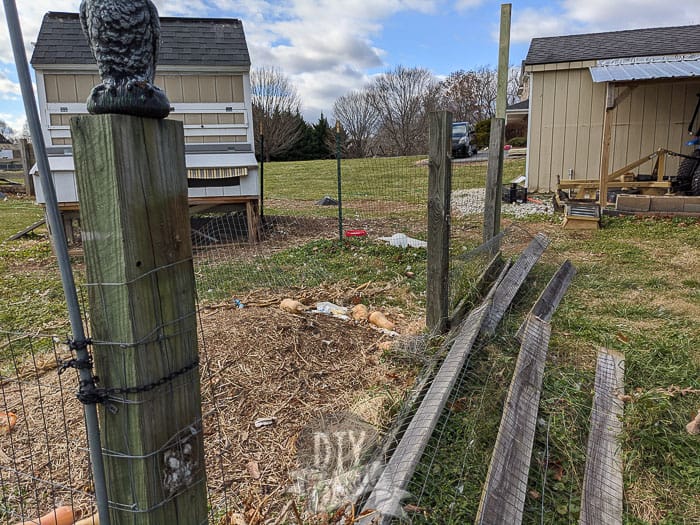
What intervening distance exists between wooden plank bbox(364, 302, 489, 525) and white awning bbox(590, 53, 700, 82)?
28.6 ft

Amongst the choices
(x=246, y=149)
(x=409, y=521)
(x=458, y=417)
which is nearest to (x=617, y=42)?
(x=246, y=149)

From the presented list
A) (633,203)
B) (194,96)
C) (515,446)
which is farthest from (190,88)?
(633,203)

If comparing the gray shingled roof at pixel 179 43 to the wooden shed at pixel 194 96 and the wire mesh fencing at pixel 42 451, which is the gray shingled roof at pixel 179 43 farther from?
the wire mesh fencing at pixel 42 451

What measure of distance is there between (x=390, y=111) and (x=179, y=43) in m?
31.3

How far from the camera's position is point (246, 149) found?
8672 mm

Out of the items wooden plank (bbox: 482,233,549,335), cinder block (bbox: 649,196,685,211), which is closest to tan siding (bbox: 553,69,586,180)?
cinder block (bbox: 649,196,685,211)

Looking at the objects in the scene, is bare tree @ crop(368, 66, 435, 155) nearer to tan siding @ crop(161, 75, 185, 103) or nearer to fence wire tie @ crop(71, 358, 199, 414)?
tan siding @ crop(161, 75, 185, 103)

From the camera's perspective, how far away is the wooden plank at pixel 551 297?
12.6 feet

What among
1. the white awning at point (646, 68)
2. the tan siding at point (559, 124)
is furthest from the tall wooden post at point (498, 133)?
the tan siding at point (559, 124)

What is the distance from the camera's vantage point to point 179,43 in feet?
27.6

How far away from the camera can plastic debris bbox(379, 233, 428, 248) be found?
Result: 23.3ft

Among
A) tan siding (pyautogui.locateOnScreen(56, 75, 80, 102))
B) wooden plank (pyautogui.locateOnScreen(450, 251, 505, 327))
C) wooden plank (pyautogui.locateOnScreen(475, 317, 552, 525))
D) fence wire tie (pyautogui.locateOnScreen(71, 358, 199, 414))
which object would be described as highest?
tan siding (pyautogui.locateOnScreen(56, 75, 80, 102))

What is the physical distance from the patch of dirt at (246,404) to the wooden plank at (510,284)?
0.79 m

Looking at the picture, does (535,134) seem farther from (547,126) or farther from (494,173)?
(494,173)
